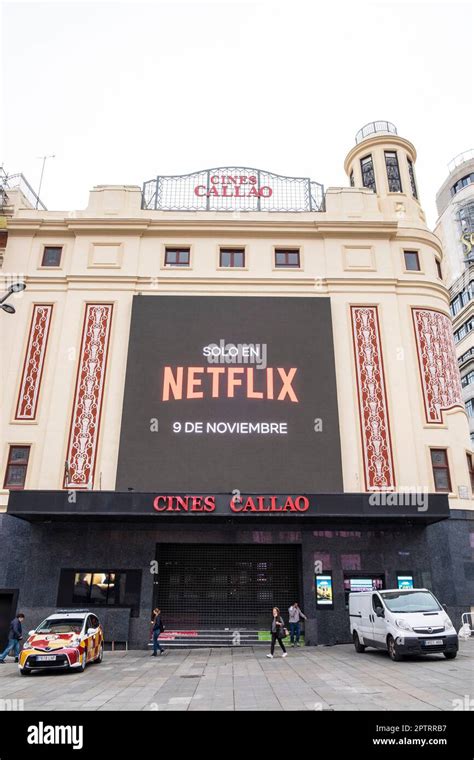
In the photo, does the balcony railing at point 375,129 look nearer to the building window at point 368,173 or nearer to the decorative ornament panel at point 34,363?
the building window at point 368,173

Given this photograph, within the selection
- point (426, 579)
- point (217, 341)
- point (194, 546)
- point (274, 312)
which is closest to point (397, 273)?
point (274, 312)

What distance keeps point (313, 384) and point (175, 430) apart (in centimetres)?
663

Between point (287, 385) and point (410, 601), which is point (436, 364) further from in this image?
point (410, 601)

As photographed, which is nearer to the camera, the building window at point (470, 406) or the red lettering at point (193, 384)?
the red lettering at point (193, 384)

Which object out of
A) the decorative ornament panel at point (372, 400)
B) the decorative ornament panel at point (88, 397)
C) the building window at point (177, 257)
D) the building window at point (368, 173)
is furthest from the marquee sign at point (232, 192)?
the decorative ornament panel at point (88, 397)

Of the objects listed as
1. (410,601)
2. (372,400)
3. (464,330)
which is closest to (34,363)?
(372,400)

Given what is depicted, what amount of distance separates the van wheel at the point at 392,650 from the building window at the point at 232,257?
18.5 meters

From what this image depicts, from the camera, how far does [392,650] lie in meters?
14.8

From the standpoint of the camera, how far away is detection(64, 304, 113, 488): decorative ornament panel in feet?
74.4

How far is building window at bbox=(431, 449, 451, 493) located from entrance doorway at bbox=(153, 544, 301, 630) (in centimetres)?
702

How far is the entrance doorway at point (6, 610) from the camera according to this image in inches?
820

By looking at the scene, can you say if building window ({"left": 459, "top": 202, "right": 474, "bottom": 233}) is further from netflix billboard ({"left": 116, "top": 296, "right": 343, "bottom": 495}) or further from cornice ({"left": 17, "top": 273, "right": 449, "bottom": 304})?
netflix billboard ({"left": 116, "top": 296, "right": 343, "bottom": 495})

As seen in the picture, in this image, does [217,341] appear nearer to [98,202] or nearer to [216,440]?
[216,440]

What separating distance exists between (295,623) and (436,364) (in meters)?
13.5
